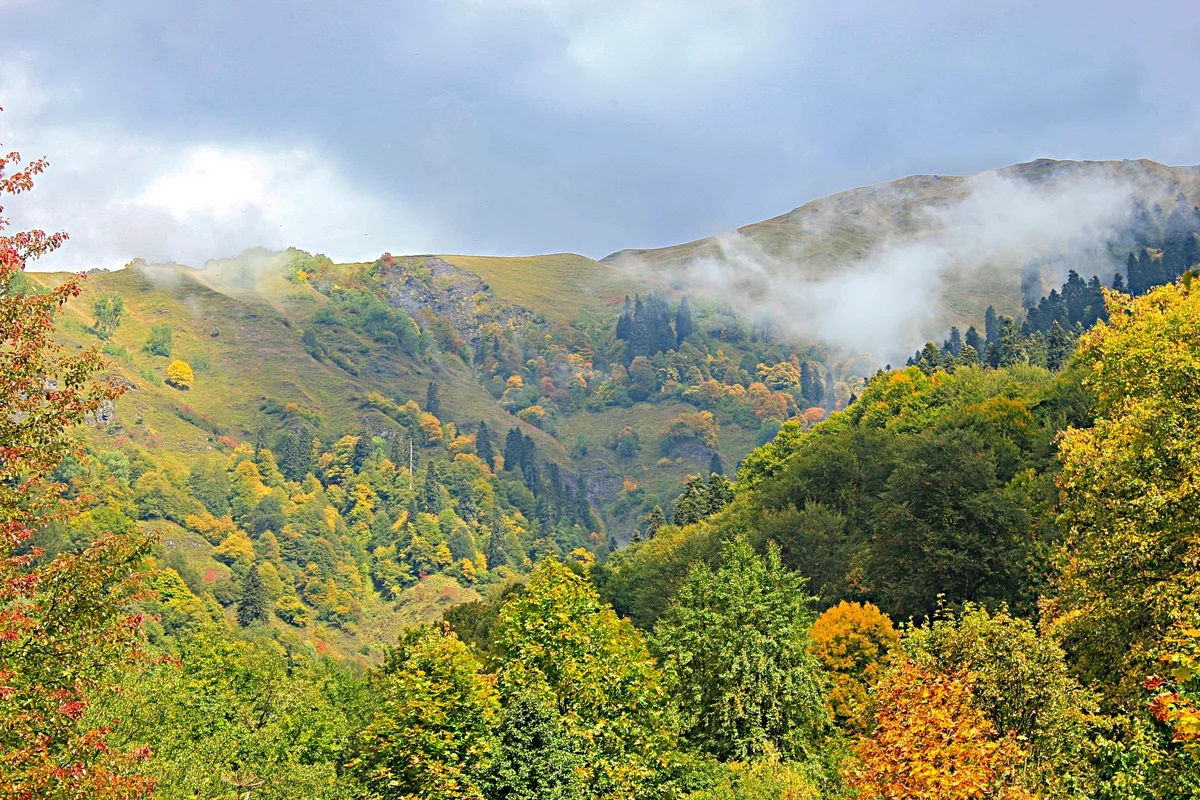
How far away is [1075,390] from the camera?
99750 millimetres

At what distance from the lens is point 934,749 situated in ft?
103

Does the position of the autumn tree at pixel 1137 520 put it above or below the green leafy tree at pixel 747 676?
above

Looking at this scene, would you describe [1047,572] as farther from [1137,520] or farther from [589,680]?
[589,680]

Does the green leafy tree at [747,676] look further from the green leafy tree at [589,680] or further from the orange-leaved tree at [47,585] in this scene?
the orange-leaved tree at [47,585]

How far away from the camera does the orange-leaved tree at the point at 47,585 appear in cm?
2341

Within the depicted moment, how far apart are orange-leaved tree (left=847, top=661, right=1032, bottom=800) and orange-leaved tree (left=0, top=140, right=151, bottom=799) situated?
66.0 ft

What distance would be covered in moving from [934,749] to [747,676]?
73.6 feet

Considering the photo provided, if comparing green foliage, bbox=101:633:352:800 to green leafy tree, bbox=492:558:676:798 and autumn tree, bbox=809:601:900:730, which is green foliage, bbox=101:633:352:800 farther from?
autumn tree, bbox=809:601:900:730

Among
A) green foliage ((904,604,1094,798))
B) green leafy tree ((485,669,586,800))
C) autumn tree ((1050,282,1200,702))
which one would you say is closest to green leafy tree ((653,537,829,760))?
green leafy tree ((485,669,586,800))

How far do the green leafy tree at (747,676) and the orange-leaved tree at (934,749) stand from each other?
15.9m

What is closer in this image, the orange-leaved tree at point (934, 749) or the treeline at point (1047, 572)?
the orange-leaved tree at point (934, 749)

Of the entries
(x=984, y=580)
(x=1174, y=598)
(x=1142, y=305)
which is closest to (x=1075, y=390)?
(x=984, y=580)

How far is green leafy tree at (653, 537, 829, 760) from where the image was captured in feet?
173

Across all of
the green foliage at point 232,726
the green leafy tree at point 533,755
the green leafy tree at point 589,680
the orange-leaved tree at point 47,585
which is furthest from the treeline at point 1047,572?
the green foliage at point 232,726
